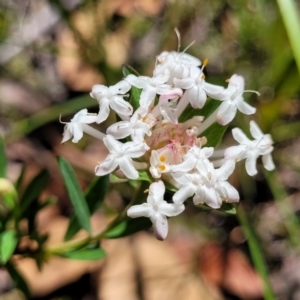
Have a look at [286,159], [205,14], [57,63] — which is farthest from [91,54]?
[286,159]

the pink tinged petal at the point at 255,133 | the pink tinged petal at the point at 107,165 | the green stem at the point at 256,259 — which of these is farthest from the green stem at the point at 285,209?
the pink tinged petal at the point at 107,165

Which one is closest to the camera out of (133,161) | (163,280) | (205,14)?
(133,161)

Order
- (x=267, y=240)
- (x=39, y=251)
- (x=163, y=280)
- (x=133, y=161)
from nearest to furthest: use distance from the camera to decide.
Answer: (x=133, y=161) → (x=39, y=251) → (x=163, y=280) → (x=267, y=240)

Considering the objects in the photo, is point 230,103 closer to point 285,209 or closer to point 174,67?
point 174,67

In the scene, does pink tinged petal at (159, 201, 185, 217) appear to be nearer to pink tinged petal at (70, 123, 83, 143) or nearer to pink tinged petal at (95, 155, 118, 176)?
pink tinged petal at (95, 155, 118, 176)

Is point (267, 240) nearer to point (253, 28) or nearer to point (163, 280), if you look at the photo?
point (163, 280)

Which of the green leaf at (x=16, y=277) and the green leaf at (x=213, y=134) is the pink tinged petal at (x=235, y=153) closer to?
the green leaf at (x=213, y=134)

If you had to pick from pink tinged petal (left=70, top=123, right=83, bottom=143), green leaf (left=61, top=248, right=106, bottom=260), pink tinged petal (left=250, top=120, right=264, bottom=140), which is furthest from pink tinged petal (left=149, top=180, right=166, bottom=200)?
green leaf (left=61, top=248, right=106, bottom=260)

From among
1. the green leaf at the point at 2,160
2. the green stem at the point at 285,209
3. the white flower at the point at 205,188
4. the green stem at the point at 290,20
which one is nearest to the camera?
the white flower at the point at 205,188
